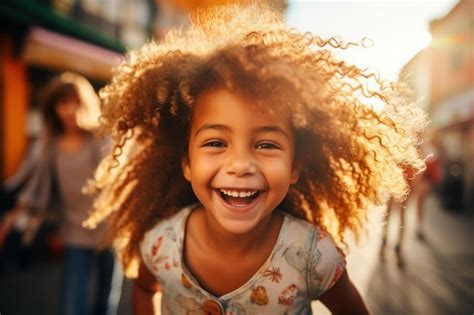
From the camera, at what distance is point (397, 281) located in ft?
10.8

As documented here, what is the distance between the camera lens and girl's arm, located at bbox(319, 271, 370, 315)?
1.41 metres

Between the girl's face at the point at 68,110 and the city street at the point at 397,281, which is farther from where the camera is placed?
the girl's face at the point at 68,110

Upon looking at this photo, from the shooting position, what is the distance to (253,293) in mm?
1352

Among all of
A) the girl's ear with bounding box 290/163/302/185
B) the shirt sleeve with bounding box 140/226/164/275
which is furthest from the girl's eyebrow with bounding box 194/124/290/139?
the shirt sleeve with bounding box 140/226/164/275

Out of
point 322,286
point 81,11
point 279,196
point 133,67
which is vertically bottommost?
point 322,286

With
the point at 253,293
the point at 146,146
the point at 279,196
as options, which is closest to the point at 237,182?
the point at 279,196

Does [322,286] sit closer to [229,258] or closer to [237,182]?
[229,258]

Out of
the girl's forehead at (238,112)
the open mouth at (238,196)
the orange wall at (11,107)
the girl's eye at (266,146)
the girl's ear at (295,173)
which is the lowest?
the open mouth at (238,196)

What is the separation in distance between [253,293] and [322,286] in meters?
0.21

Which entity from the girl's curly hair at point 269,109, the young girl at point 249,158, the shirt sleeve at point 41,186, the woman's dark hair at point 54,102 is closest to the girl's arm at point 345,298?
the young girl at point 249,158

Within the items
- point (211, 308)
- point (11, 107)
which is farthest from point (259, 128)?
point (11, 107)

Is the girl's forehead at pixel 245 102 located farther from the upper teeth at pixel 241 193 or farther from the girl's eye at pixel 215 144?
the upper teeth at pixel 241 193

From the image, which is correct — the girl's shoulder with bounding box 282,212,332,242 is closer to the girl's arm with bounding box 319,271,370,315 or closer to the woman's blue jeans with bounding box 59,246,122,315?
the girl's arm with bounding box 319,271,370,315

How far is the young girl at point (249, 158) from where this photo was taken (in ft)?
4.33
